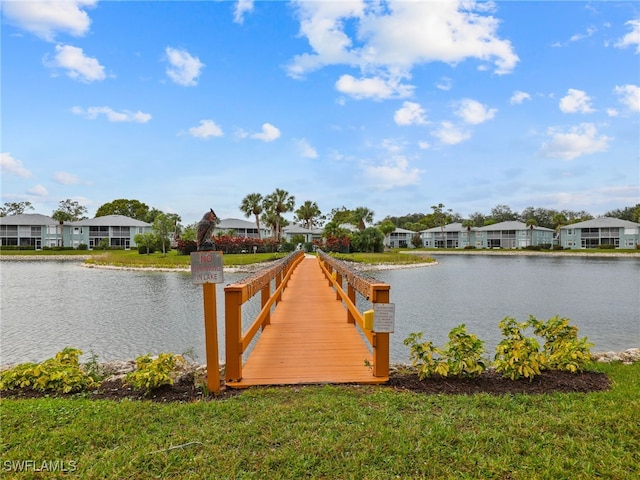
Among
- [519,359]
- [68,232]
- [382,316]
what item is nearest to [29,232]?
[68,232]

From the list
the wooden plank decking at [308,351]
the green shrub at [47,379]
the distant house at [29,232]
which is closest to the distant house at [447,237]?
the distant house at [29,232]

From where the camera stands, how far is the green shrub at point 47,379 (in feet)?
14.0

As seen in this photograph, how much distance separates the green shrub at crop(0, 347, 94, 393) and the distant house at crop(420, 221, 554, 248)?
7524 cm

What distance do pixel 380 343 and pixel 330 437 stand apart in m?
1.63

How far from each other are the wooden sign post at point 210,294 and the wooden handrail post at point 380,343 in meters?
1.69

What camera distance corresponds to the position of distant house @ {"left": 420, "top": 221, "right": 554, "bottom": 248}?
2766 inches

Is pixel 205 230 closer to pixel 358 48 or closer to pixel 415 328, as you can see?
pixel 415 328

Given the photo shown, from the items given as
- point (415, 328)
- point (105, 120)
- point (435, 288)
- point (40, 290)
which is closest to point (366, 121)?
point (435, 288)

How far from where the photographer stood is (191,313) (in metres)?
12.4

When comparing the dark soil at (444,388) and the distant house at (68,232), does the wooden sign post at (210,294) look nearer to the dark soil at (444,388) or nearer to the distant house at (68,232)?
the dark soil at (444,388)

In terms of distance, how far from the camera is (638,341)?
876 centimetres

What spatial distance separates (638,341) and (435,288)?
988 cm

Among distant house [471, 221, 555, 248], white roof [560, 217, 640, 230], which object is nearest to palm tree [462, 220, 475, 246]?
distant house [471, 221, 555, 248]

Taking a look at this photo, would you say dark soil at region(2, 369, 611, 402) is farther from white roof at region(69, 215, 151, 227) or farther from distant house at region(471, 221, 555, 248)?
distant house at region(471, 221, 555, 248)
